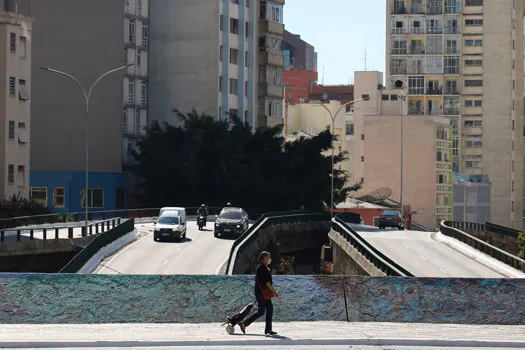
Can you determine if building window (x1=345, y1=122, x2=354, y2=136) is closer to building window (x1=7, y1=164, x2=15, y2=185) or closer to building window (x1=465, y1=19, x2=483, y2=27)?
building window (x1=465, y1=19, x2=483, y2=27)

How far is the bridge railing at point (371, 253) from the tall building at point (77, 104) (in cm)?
2971

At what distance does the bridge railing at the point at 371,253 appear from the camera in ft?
135

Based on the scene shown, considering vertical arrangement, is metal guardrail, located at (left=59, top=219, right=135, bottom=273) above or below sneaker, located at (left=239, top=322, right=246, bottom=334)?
below

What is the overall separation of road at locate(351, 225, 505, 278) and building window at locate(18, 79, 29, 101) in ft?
82.6

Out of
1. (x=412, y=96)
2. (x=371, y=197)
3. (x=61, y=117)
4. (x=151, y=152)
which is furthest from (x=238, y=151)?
(x=412, y=96)

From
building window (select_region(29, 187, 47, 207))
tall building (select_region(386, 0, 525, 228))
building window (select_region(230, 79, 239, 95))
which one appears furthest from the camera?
tall building (select_region(386, 0, 525, 228))

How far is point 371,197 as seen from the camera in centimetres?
13962

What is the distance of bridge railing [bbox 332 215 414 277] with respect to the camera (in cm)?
4108

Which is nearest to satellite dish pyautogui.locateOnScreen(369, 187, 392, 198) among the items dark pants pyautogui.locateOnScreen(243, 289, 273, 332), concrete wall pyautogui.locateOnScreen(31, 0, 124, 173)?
concrete wall pyautogui.locateOnScreen(31, 0, 124, 173)

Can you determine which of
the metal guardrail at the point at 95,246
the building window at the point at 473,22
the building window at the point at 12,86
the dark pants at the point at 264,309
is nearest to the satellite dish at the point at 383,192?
the building window at the point at 473,22

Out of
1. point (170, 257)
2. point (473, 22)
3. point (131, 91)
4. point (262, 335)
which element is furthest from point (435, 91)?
point (262, 335)

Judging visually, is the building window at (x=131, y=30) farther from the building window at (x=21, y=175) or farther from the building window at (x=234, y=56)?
the building window at (x=21, y=175)

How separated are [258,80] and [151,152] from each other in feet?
83.7

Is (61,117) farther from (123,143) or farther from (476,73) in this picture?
(476,73)
